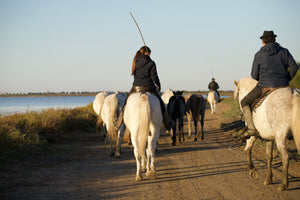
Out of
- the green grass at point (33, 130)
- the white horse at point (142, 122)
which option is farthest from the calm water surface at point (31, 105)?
the white horse at point (142, 122)

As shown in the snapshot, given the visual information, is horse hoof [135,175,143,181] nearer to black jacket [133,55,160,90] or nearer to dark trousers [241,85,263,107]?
black jacket [133,55,160,90]

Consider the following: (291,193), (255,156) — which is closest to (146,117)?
(291,193)

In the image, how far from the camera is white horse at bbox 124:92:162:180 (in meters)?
6.43

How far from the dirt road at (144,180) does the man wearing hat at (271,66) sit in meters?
2.06

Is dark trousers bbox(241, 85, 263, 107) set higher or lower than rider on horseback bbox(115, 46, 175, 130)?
lower

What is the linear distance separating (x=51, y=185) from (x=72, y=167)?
189cm

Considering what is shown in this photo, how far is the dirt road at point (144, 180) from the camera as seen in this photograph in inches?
221

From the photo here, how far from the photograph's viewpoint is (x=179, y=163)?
841cm

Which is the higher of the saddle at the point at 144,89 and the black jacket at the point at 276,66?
the black jacket at the point at 276,66

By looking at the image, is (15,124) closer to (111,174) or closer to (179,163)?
(111,174)

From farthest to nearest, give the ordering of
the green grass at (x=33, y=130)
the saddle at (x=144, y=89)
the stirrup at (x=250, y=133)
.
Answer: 1. the green grass at (x=33, y=130)
2. the saddle at (x=144, y=89)
3. the stirrup at (x=250, y=133)

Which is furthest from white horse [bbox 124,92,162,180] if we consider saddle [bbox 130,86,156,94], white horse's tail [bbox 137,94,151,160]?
saddle [bbox 130,86,156,94]

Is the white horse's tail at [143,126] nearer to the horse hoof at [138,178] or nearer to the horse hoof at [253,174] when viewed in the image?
the horse hoof at [138,178]

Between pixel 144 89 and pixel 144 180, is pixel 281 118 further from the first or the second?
pixel 144 89
